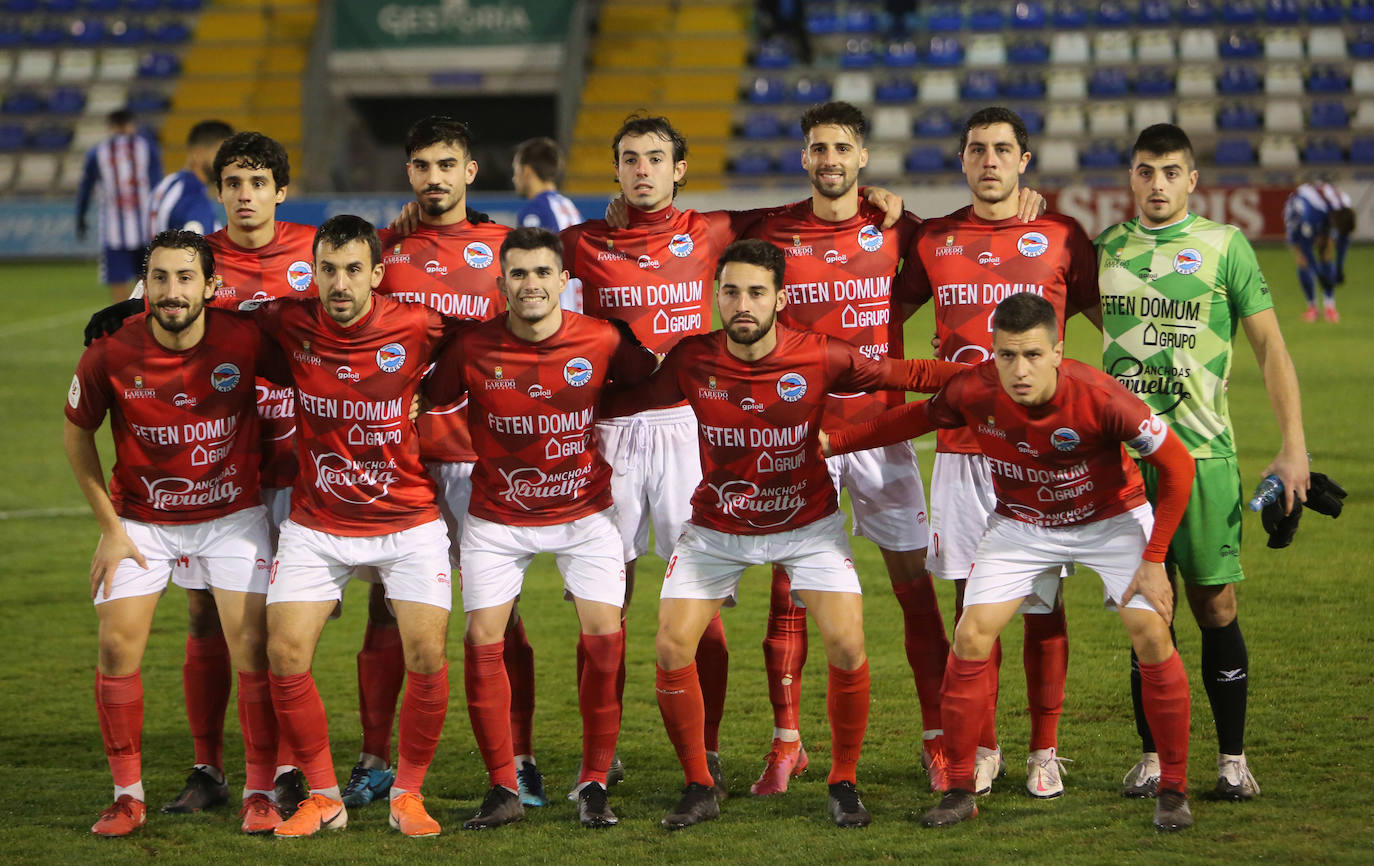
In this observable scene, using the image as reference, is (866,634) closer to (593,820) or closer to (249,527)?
(593,820)

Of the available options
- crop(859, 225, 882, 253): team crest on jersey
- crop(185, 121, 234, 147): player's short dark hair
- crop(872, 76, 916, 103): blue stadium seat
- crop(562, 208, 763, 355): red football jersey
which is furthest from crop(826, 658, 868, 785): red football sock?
crop(872, 76, 916, 103): blue stadium seat

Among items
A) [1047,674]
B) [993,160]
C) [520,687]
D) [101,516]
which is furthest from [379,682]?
[993,160]

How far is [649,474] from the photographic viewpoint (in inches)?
203

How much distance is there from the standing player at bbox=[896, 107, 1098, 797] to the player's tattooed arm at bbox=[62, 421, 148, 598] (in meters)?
2.60

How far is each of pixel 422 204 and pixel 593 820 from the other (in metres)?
2.19

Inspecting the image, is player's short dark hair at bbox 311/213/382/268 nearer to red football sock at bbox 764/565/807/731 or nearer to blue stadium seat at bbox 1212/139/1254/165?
red football sock at bbox 764/565/807/731

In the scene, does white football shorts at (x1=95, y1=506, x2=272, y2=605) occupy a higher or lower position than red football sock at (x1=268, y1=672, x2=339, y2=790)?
higher

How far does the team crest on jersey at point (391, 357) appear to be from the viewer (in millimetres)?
4613

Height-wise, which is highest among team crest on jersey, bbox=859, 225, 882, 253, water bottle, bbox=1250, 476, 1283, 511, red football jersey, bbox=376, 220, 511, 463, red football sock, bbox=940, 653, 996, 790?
team crest on jersey, bbox=859, 225, 882, 253

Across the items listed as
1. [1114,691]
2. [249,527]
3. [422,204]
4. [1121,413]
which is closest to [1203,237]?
[1121,413]

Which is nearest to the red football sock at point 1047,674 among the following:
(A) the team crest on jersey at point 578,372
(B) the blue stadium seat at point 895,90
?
(A) the team crest on jersey at point 578,372

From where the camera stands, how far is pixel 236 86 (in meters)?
27.1

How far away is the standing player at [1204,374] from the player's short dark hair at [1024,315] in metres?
0.54

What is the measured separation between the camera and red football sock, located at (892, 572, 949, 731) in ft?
16.8
